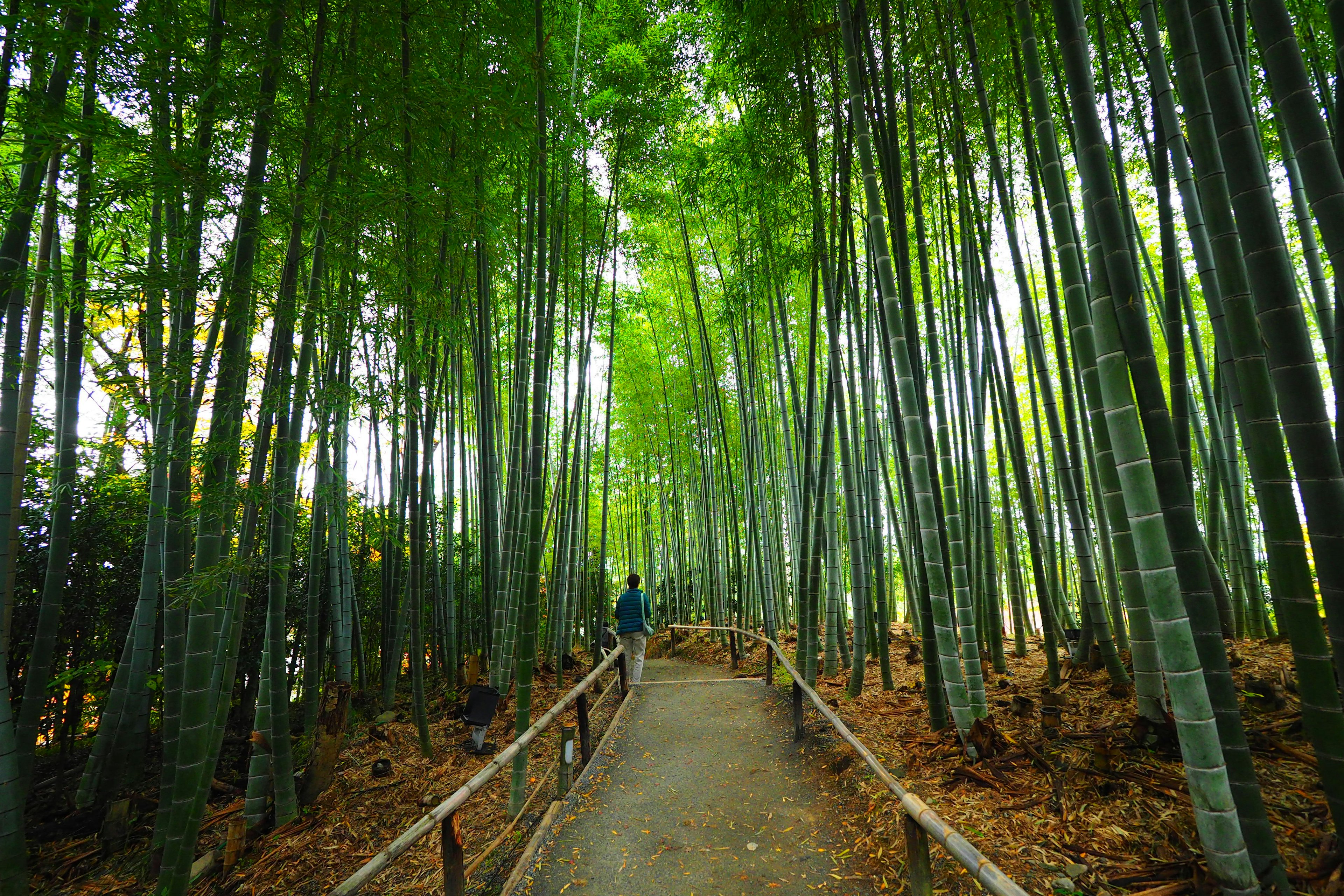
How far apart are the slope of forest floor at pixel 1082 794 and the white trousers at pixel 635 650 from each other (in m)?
2.67

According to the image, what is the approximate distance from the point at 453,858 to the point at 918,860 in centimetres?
138

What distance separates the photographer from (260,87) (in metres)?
2.09

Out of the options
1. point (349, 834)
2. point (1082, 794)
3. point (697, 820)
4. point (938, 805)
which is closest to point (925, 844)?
point (938, 805)

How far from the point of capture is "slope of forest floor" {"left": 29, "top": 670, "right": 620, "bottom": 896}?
2.46 metres

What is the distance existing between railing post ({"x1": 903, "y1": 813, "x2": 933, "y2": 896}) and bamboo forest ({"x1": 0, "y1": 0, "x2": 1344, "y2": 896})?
2 cm

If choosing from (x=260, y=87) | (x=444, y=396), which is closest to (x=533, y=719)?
(x=444, y=396)

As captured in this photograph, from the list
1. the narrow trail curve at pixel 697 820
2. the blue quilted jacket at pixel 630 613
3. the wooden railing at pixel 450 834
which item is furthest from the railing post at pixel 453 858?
the blue quilted jacket at pixel 630 613

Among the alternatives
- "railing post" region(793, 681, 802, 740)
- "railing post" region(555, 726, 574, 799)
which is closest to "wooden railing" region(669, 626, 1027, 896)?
"railing post" region(793, 681, 802, 740)

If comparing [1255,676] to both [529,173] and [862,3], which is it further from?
[529,173]

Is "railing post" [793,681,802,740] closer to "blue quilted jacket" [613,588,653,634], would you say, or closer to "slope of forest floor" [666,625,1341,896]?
"slope of forest floor" [666,625,1341,896]

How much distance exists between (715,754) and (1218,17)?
11.6 ft

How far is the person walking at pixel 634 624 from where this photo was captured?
5.32 m

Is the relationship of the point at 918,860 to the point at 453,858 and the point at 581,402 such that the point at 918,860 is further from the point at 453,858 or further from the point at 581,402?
the point at 581,402

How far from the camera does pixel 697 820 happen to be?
2475mm
